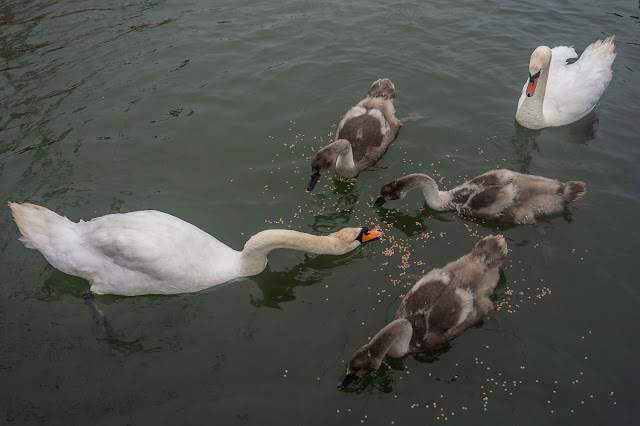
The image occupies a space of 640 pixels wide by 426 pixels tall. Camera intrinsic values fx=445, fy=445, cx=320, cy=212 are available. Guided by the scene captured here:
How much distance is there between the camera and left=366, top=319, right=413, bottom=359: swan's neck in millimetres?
5414

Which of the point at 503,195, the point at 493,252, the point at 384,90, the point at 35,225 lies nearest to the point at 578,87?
the point at 503,195

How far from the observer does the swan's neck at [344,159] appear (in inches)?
313

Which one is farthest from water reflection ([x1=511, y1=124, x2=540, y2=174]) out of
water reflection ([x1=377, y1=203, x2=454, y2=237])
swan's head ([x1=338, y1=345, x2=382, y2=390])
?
swan's head ([x1=338, y1=345, x2=382, y2=390])

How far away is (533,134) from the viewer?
9.34 meters

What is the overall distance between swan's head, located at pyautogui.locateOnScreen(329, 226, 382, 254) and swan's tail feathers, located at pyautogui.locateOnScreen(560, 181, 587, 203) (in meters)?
3.31

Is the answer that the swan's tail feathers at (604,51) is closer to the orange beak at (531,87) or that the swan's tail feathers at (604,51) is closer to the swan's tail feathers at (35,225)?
the orange beak at (531,87)

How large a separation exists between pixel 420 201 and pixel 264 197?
2887 millimetres

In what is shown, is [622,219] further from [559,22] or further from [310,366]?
[559,22]

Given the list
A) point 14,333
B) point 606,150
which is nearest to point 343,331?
point 14,333

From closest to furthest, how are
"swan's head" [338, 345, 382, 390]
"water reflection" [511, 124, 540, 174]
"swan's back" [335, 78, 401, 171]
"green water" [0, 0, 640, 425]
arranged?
"swan's head" [338, 345, 382, 390] → "green water" [0, 0, 640, 425] → "swan's back" [335, 78, 401, 171] → "water reflection" [511, 124, 540, 174]

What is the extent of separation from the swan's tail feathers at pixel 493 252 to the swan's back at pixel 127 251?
384 cm

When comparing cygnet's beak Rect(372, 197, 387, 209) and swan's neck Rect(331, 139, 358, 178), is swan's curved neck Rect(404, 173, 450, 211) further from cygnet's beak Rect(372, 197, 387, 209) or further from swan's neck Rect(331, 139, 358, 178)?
swan's neck Rect(331, 139, 358, 178)

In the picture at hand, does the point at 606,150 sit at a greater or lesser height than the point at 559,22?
lesser

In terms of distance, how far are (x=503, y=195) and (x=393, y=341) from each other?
3.36 m
